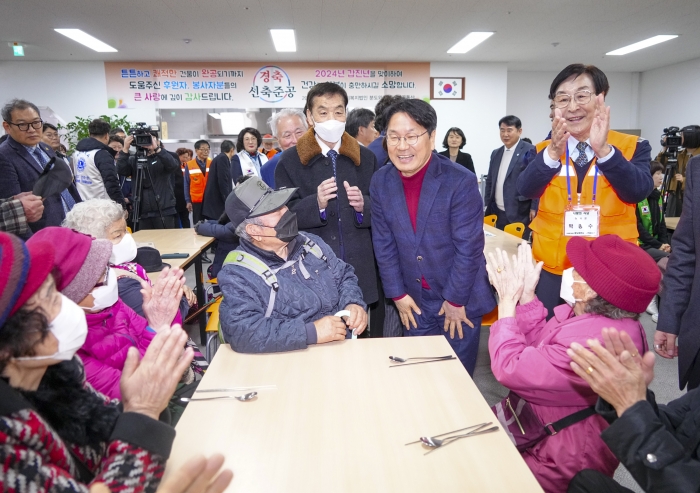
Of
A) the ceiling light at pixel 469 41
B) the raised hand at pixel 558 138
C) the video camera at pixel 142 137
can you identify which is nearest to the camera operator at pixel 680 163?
the raised hand at pixel 558 138

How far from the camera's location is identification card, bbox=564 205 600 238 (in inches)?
78.8

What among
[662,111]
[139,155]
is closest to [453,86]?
[662,111]

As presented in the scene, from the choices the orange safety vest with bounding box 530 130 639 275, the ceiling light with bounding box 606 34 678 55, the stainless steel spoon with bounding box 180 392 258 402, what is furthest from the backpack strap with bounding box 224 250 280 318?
the ceiling light with bounding box 606 34 678 55

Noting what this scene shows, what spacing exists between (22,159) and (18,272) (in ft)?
9.49

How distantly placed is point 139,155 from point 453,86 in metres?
7.06

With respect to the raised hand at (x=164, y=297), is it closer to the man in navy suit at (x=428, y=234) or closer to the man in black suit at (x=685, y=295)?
the man in navy suit at (x=428, y=234)

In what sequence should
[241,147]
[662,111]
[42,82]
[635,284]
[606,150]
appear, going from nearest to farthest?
1. [635,284]
2. [606,150]
3. [241,147]
4. [42,82]
5. [662,111]

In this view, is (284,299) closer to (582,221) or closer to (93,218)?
(93,218)

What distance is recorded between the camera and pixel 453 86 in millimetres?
9766

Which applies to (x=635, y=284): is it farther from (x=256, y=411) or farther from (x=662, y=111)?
(x=662, y=111)

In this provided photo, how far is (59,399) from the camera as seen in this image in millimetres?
1032

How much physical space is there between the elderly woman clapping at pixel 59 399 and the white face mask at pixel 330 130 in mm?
1511

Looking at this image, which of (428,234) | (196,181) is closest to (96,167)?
(196,181)

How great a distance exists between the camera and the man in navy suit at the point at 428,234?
1.91 meters
